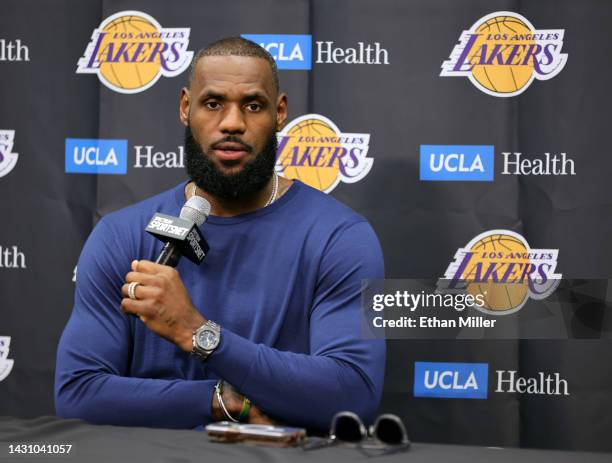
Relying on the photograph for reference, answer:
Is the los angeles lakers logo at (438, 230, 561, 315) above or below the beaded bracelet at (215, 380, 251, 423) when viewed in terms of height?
above

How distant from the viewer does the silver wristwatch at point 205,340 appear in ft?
5.53

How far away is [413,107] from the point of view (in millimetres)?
2857

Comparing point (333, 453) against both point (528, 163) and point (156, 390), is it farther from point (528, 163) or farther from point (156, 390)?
point (528, 163)

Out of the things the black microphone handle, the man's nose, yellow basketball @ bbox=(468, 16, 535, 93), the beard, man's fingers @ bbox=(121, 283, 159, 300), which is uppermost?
yellow basketball @ bbox=(468, 16, 535, 93)

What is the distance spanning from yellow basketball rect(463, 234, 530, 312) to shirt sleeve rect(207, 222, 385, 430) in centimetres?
95

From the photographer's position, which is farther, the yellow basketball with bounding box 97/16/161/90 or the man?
the yellow basketball with bounding box 97/16/161/90

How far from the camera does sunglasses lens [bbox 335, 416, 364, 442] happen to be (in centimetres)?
114

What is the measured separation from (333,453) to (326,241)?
0.94 m

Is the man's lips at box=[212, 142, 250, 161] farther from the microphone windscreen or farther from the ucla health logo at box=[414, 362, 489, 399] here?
the ucla health logo at box=[414, 362, 489, 399]

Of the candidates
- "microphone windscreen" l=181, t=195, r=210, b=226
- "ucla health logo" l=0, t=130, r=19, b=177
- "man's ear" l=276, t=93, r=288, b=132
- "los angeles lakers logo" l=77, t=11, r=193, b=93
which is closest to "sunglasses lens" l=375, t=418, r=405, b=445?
"microphone windscreen" l=181, t=195, r=210, b=226

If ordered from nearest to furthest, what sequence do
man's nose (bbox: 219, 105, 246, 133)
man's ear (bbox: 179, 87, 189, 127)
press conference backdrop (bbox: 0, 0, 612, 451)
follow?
man's nose (bbox: 219, 105, 246, 133)
man's ear (bbox: 179, 87, 189, 127)
press conference backdrop (bbox: 0, 0, 612, 451)

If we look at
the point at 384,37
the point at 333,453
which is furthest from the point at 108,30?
the point at 333,453

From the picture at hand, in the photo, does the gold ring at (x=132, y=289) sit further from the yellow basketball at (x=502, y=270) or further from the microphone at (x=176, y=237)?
the yellow basketball at (x=502, y=270)

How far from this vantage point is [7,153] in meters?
2.97
